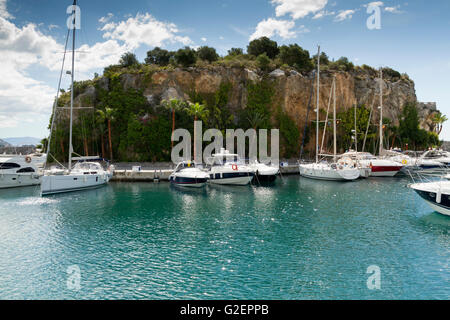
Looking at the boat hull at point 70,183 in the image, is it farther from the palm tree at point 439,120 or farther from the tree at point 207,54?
the palm tree at point 439,120

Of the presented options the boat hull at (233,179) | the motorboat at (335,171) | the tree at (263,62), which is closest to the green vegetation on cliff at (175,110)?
the tree at (263,62)

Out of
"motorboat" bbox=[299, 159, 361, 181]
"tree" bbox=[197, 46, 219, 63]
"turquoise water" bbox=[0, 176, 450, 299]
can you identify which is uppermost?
"tree" bbox=[197, 46, 219, 63]

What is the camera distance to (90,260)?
14625 mm

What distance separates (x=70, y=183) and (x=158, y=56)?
4101 centimetres

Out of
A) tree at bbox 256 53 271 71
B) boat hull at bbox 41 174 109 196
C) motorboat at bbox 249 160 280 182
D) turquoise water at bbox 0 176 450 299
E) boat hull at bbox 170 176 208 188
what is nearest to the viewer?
turquoise water at bbox 0 176 450 299

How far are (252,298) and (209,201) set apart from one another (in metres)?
17.4

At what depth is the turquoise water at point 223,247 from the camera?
1188 cm

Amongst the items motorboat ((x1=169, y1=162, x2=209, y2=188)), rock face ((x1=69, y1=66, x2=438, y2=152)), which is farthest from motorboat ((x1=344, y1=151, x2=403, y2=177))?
motorboat ((x1=169, y1=162, x2=209, y2=188))

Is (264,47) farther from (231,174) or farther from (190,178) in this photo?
(190,178)

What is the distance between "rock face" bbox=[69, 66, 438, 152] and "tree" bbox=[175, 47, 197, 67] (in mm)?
2248

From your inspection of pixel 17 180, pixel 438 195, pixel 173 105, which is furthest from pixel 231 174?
pixel 17 180

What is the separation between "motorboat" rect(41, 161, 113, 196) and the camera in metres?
30.6

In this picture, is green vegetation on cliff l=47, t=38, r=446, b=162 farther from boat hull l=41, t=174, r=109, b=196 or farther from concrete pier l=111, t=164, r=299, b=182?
boat hull l=41, t=174, r=109, b=196

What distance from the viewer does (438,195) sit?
21.2 m
